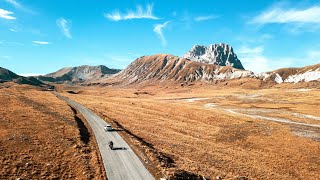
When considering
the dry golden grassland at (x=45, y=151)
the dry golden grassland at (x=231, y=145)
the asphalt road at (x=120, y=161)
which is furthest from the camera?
the dry golden grassland at (x=231, y=145)

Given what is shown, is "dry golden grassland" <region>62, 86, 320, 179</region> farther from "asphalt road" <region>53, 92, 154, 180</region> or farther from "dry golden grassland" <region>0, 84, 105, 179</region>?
"dry golden grassland" <region>0, 84, 105, 179</region>

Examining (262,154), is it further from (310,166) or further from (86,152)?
(86,152)

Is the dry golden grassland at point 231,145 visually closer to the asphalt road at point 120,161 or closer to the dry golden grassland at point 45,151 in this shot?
the asphalt road at point 120,161

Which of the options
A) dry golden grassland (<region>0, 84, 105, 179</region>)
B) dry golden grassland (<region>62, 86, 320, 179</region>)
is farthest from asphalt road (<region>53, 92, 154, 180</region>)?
dry golden grassland (<region>62, 86, 320, 179</region>)

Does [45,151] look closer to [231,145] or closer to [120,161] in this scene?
[120,161]

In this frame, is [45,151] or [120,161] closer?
[120,161]

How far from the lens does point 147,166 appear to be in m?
39.2

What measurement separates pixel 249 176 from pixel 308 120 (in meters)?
71.5

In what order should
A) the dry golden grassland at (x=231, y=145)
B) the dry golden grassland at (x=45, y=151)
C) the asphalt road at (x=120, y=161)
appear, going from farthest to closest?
the dry golden grassland at (x=231, y=145) < the dry golden grassland at (x=45, y=151) < the asphalt road at (x=120, y=161)

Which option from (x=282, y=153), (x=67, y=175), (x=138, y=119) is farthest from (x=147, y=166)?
(x=138, y=119)

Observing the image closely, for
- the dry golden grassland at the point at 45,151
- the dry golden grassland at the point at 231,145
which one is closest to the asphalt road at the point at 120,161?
the dry golden grassland at the point at 45,151

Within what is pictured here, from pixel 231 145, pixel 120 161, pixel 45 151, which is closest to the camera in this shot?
pixel 120 161

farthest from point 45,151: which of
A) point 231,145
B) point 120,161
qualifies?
point 231,145

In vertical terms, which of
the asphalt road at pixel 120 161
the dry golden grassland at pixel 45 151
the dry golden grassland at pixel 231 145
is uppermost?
the dry golden grassland at pixel 45 151
